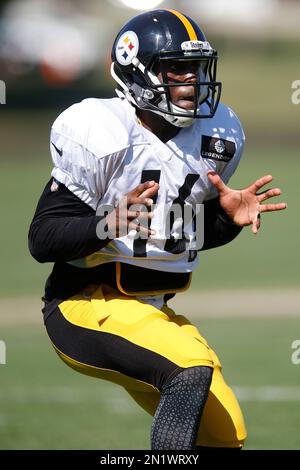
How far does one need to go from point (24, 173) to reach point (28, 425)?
13.8m

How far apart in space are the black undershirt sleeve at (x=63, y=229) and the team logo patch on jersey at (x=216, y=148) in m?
0.56

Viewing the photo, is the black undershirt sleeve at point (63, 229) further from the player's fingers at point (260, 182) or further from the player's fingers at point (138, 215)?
the player's fingers at point (260, 182)

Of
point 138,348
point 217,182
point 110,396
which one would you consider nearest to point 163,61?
point 217,182

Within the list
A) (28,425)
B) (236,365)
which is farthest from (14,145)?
(28,425)

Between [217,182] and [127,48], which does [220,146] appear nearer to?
[217,182]

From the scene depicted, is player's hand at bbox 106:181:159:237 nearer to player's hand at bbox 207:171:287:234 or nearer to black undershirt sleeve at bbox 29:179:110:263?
black undershirt sleeve at bbox 29:179:110:263

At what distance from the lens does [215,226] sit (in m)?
4.43

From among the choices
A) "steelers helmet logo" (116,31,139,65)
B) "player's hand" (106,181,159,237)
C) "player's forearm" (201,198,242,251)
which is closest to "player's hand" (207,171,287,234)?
"player's forearm" (201,198,242,251)

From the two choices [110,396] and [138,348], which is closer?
[138,348]

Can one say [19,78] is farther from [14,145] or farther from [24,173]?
[24,173]

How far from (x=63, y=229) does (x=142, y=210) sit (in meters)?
0.32

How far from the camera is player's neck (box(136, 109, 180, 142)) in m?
4.29

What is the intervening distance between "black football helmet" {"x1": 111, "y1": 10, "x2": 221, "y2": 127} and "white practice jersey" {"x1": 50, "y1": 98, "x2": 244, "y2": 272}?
10cm

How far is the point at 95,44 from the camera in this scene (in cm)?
3284
